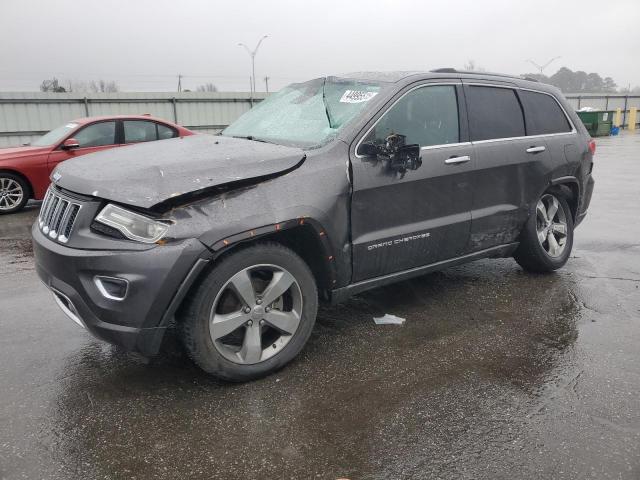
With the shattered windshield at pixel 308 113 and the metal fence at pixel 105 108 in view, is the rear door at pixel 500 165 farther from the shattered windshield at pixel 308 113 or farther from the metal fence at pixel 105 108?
the metal fence at pixel 105 108

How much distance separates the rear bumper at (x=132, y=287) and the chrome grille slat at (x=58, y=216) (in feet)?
0.40

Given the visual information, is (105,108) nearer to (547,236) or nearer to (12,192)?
(12,192)

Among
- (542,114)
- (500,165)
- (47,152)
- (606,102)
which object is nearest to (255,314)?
(500,165)

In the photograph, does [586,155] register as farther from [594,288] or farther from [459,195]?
[459,195]

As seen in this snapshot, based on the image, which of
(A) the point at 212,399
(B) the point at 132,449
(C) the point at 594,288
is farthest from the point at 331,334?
(C) the point at 594,288

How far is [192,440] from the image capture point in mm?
2697

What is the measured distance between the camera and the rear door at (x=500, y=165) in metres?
4.29

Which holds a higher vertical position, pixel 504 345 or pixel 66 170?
pixel 66 170

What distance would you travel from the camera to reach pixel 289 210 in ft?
10.4

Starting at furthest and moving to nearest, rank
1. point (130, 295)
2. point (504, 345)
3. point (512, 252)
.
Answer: point (512, 252), point (504, 345), point (130, 295)

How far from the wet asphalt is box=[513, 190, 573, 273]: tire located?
46cm

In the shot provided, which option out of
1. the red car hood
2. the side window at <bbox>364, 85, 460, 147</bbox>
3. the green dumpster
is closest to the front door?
the side window at <bbox>364, 85, 460, 147</bbox>

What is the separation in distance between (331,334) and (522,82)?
286 cm

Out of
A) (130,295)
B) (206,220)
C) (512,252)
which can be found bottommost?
(512,252)
